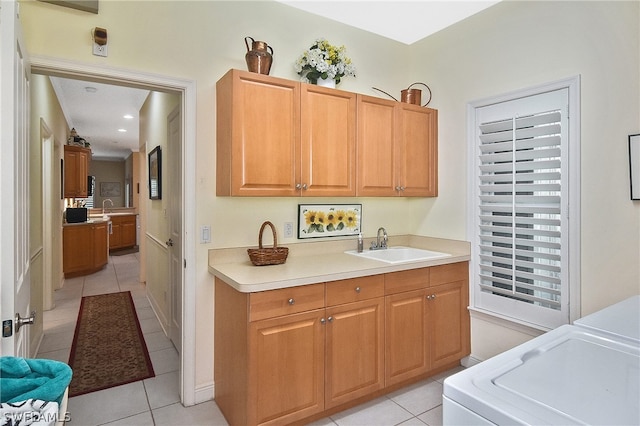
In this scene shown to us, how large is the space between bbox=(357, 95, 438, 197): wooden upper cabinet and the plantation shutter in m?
0.40

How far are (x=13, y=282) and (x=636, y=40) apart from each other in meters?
3.13

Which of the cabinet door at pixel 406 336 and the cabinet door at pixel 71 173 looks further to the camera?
the cabinet door at pixel 71 173

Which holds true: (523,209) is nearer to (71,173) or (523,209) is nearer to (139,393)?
(139,393)

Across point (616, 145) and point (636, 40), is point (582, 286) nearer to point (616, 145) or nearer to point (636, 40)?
point (616, 145)

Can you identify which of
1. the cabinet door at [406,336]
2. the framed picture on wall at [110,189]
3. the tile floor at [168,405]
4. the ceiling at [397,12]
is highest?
the ceiling at [397,12]

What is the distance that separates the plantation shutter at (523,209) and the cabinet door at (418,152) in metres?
0.39

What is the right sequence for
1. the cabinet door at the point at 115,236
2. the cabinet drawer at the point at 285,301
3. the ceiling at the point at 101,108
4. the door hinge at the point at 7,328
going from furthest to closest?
the cabinet door at the point at 115,236 → the ceiling at the point at 101,108 → the cabinet drawer at the point at 285,301 → the door hinge at the point at 7,328

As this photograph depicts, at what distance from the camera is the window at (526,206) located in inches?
89.1

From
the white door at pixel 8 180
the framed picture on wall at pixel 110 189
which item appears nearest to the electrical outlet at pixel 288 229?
the white door at pixel 8 180

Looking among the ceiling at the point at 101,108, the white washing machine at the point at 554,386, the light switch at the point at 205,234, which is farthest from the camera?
the ceiling at the point at 101,108

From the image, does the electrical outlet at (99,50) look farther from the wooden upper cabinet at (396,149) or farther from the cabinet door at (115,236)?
the cabinet door at (115,236)

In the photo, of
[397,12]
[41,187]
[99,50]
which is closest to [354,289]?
[99,50]

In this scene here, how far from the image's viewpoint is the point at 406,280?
244 centimetres

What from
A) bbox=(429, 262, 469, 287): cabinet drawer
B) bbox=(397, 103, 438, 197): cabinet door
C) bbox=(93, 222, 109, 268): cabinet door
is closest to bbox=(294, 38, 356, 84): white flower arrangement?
bbox=(397, 103, 438, 197): cabinet door
